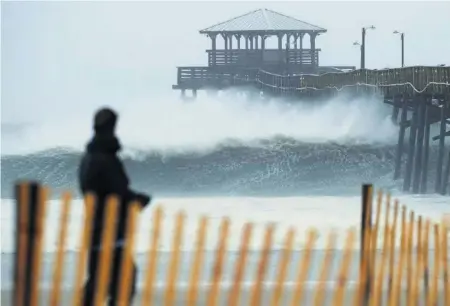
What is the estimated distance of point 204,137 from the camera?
46438mm

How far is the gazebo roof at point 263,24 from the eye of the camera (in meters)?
59.8

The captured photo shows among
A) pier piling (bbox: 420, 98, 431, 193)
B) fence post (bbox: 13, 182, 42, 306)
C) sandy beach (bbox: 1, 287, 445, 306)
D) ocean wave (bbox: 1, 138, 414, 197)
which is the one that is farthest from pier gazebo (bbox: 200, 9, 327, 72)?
fence post (bbox: 13, 182, 42, 306)

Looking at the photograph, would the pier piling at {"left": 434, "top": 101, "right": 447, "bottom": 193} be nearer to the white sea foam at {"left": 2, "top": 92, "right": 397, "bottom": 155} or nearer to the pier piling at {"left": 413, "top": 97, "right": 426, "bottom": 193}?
the pier piling at {"left": 413, "top": 97, "right": 426, "bottom": 193}

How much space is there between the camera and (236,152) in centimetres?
4369

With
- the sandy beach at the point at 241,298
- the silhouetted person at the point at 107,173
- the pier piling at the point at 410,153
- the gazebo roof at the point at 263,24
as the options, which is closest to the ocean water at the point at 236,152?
the pier piling at the point at 410,153

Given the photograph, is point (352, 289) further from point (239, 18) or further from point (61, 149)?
point (239, 18)

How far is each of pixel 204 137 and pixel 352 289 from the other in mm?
38991

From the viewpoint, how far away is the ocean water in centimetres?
3095

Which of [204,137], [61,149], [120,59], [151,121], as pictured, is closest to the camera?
[61,149]

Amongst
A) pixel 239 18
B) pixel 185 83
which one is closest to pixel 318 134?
pixel 185 83

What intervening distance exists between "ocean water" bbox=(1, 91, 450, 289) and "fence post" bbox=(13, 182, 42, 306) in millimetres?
19688

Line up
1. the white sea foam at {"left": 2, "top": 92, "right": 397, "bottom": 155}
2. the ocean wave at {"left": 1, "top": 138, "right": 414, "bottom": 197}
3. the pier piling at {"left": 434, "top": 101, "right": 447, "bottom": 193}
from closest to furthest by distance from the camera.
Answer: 1. the pier piling at {"left": 434, "top": 101, "right": 447, "bottom": 193}
2. the ocean wave at {"left": 1, "top": 138, "right": 414, "bottom": 197}
3. the white sea foam at {"left": 2, "top": 92, "right": 397, "bottom": 155}

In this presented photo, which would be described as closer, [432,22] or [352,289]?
[352,289]

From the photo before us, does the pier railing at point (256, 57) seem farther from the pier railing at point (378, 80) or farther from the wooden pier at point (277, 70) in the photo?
the pier railing at point (378, 80)
